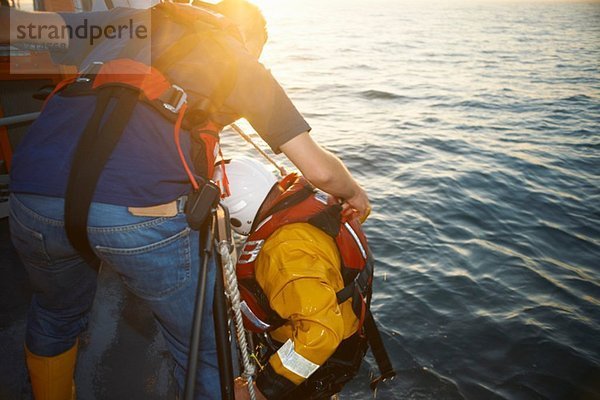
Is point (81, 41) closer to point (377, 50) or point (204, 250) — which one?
point (204, 250)

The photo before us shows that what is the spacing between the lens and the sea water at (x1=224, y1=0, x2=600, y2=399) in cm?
380

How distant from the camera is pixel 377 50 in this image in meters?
29.7

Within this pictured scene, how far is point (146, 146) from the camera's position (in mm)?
1461

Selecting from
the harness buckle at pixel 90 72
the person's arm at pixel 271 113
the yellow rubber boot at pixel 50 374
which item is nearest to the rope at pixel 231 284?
the person's arm at pixel 271 113

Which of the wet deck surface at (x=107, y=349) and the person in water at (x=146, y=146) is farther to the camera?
the wet deck surface at (x=107, y=349)

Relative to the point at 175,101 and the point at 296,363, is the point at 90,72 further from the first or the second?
the point at 296,363

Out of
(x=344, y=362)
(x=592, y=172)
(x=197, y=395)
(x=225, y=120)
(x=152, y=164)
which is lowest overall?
(x=592, y=172)

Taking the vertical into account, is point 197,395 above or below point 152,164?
below

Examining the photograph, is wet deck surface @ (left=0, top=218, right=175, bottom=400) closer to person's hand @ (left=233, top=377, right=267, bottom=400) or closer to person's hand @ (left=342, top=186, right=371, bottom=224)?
person's hand @ (left=233, top=377, right=267, bottom=400)

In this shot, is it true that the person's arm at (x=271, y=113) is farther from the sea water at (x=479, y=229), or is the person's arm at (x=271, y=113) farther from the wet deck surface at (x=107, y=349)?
the sea water at (x=479, y=229)

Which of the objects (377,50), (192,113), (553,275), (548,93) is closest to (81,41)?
(192,113)

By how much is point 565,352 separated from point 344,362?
9.51ft

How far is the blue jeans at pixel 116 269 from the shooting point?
4.83 feet

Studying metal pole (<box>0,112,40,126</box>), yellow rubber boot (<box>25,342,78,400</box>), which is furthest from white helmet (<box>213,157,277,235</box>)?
metal pole (<box>0,112,40,126</box>)
